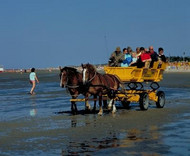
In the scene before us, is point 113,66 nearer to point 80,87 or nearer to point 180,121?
point 80,87

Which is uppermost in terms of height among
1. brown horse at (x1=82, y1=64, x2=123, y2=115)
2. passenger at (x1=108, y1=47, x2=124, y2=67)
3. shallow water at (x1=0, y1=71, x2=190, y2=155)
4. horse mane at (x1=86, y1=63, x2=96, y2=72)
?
passenger at (x1=108, y1=47, x2=124, y2=67)

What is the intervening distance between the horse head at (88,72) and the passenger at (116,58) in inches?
101

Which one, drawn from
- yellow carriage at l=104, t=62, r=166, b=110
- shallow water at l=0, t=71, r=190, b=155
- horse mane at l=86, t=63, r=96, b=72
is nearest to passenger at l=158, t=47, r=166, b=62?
yellow carriage at l=104, t=62, r=166, b=110

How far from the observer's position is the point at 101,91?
1906cm

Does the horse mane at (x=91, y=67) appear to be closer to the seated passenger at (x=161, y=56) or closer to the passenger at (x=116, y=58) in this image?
the passenger at (x=116, y=58)

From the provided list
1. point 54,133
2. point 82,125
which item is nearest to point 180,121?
point 82,125

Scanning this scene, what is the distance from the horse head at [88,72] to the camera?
60.8ft

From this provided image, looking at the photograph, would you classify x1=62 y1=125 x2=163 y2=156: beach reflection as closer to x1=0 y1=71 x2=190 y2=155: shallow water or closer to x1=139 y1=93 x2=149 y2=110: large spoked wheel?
x1=0 y1=71 x2=190 y2=155: shallow water

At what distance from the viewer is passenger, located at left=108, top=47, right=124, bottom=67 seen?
21266mm

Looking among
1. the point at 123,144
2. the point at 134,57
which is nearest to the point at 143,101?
the point at 134,57

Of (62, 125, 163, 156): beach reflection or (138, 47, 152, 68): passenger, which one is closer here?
(62, 125, 163, 156): beach reflection

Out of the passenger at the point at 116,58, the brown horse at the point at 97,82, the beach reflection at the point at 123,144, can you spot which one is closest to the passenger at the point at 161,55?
the passenger at the point at 116,58

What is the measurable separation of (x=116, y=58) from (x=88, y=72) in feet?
9.08

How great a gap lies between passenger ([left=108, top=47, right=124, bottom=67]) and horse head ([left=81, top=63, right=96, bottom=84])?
8.46 feet
